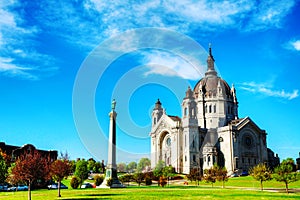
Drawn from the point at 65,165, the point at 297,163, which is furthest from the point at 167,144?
the point at 65,165

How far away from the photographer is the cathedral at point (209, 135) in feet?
290

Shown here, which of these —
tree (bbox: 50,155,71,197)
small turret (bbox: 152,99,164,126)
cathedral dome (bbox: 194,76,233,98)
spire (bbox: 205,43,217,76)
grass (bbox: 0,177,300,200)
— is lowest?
grass (bbox: 0,177,300,200)

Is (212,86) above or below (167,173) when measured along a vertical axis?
above

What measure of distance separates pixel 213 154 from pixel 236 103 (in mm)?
23885

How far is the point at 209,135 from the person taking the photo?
309 feet

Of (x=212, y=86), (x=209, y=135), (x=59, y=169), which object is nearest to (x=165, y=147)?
(x=209, y=135)

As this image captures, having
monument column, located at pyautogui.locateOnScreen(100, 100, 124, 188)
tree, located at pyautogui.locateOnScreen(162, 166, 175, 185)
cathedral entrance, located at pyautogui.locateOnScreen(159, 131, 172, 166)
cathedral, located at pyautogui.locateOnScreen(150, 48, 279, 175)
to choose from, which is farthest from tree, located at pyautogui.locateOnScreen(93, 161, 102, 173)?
monument column, located at pyautogui.locateOnScreen(100, 100, 124, 188)

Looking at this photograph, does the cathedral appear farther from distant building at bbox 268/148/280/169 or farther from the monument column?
the monument column

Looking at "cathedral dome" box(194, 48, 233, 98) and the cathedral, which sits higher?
"cathedral dome" box(194, 48, 233, 98)

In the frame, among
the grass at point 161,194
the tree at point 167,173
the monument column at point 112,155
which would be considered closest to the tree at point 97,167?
the tree at point 167,173

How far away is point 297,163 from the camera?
94938 millimetres

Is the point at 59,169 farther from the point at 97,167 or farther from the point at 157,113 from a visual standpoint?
the point at 97,167

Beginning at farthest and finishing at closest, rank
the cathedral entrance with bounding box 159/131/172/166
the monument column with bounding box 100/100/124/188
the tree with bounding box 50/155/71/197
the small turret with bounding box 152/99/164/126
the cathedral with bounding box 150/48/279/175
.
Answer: the small turret with bounding box 152/99/164/126, the cathedral entrance with bounding box 159/131/172/166, the cathedral with bounding box 150/48/279/175, the monument column with bounding box 100/100/124/188, the tree with bounding box 50/155/71/197

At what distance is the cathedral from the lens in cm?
8825
